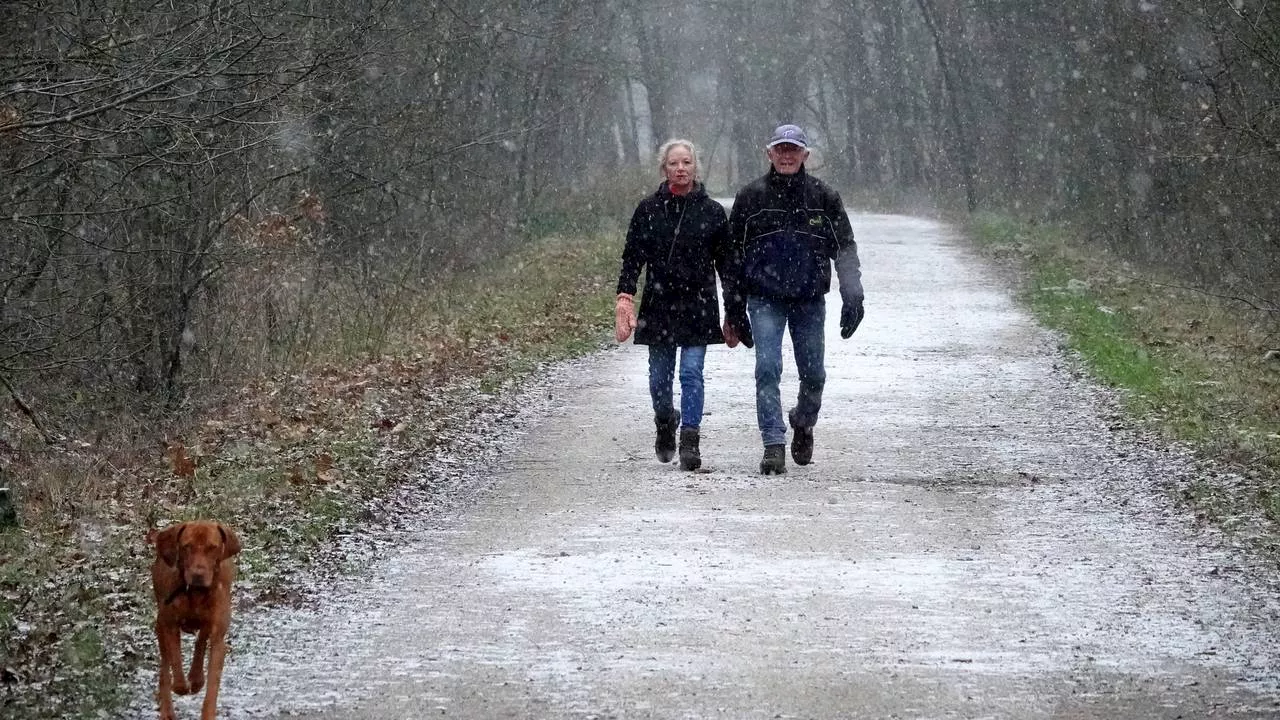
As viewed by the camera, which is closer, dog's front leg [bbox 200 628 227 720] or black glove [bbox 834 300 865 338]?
dog's front leg [bbox 200 628 227 720]

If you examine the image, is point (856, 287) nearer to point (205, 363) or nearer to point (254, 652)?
point (254, 652)

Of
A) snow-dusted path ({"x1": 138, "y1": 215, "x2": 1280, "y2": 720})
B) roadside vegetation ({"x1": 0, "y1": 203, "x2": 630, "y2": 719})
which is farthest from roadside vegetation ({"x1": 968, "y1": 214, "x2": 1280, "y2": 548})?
roadside vegetation ({"x1": 0, "y1": 203, "x2": 630, "y2": 719})

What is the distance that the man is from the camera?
9344 millimetres

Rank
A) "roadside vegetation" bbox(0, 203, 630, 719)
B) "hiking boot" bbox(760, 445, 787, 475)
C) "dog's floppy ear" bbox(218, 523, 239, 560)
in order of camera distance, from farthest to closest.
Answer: "hiking boot" bbox(760, 445, 787, 475) < "roadside vegetation" bbox(0, 203, 630, 719) < "dog's floppy ear" bbox(218, 523, 239, 560)

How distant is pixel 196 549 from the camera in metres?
4.73

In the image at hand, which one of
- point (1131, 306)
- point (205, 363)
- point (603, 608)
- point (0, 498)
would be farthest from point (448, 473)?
point (1131, 306)

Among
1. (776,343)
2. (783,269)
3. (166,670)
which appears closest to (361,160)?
(776,343)

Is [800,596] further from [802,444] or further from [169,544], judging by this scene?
[802,444]

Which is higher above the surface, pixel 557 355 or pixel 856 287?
pixel 856 287

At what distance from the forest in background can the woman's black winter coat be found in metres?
2.16

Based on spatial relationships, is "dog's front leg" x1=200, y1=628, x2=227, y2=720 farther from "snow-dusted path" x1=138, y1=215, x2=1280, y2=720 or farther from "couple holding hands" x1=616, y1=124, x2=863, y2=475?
"couple holding hands" x1=616, y1=124, x2=863, y2=475

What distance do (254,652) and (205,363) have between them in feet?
25.0

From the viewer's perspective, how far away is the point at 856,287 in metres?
9.42

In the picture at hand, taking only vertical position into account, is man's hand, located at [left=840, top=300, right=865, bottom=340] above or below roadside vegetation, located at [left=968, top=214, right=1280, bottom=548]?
above
